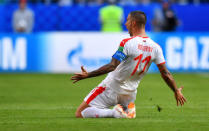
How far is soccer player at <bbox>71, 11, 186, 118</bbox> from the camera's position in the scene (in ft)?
29.6

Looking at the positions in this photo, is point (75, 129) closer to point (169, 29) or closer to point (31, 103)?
point (31, 103)

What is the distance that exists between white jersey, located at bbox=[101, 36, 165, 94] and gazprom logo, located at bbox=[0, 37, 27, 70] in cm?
1092

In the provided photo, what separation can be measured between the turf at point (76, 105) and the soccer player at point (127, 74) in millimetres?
251

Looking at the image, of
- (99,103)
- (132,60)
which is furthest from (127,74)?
(99,103)

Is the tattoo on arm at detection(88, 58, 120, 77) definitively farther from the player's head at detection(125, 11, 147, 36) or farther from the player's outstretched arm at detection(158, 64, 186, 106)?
the player's outstretched arm at detection(158, 64, 186, 106)

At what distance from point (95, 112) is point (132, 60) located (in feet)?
3.49

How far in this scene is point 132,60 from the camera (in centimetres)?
920

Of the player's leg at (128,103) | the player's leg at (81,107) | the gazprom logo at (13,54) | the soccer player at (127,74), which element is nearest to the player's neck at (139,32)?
the soccer player at (127,74)

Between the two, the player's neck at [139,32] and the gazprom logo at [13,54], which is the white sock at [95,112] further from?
the gazprom logo at [13,54]

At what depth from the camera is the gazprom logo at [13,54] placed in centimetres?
1995

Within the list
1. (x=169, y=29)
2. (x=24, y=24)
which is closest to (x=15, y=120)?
(x=24, y=24)

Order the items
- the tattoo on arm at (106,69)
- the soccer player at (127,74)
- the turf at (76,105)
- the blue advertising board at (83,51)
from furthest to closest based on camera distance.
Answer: the blue advertising board at (83,51) → the soccer player at (127,74) → the tattoo on arm at (106,69) → the turf at (76,105)

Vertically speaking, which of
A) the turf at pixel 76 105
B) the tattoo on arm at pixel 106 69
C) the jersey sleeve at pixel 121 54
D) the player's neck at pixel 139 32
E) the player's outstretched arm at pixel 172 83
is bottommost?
the turf at pixel 76 105

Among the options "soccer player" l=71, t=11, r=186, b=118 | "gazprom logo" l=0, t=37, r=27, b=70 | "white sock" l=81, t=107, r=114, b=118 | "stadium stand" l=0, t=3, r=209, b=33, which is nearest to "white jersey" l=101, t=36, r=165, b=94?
"soccer player" l=71, t=11, r=186, b=118
